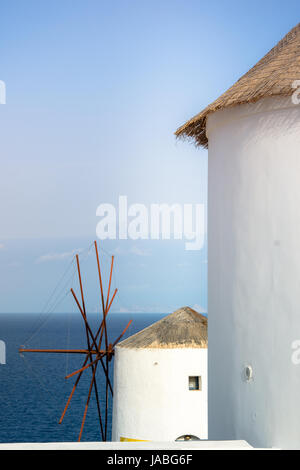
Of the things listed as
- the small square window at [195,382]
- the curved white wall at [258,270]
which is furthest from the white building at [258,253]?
the small square window at [195,382]

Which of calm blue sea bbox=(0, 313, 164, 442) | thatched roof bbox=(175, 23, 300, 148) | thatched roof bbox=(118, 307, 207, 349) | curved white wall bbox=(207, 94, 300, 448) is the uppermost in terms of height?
thatched roof bbox=(175, 23, 300, 148)

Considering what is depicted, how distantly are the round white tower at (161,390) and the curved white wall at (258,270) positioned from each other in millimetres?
6650

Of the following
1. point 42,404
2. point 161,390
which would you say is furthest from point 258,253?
point 42,404

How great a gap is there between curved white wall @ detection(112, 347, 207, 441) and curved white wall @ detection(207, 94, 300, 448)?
665 centimetres

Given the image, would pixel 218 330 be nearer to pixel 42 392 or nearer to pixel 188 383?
pixel 188 383

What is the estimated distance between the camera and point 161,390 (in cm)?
1338

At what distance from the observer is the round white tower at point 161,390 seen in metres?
13.3

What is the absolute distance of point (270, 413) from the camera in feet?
19.1

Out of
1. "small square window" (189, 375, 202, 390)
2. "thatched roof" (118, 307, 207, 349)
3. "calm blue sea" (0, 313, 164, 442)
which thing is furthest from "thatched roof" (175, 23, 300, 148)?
"calm blue sea" (0, 313, 164, 442)

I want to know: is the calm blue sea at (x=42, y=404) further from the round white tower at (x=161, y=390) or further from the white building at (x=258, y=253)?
the white building at (x=258, y=253)

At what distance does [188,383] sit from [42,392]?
36.9 meters

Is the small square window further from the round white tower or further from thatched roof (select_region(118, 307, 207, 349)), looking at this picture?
thatched roof (select_region(118, 307, 207, 349))

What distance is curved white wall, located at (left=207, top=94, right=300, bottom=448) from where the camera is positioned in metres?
5.69
